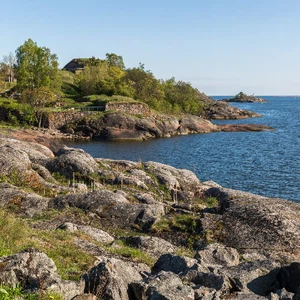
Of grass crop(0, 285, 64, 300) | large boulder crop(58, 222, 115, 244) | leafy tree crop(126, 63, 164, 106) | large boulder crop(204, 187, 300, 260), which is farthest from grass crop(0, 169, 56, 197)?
leafy tree crop(126, 63, 164, 106)

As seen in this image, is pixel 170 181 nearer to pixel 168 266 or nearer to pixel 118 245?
pixel 118 245

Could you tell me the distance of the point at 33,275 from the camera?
930 cm

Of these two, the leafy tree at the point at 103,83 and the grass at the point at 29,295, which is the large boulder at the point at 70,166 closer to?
the grass at the point at 29,295

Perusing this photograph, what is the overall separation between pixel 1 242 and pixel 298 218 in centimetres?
1478

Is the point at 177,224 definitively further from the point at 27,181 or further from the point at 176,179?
the point at 176,179

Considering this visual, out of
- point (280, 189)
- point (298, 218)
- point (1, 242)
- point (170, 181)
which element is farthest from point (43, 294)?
point (280, 189)

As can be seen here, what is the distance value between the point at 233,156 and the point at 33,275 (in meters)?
59.3

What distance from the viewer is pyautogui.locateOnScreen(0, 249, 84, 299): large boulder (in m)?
8.95

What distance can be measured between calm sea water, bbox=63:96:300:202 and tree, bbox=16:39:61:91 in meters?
32.1

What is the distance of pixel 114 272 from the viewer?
10211 mm

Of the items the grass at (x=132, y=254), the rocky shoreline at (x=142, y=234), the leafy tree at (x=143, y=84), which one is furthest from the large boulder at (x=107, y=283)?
the leafy tree at (x=143, y=84)

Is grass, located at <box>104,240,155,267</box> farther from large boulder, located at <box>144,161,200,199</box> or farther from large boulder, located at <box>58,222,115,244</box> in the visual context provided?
large boulder, located at <box>144,161,200,199</box>

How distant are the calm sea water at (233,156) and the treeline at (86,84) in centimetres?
2027

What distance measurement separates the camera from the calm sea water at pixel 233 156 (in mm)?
47056
